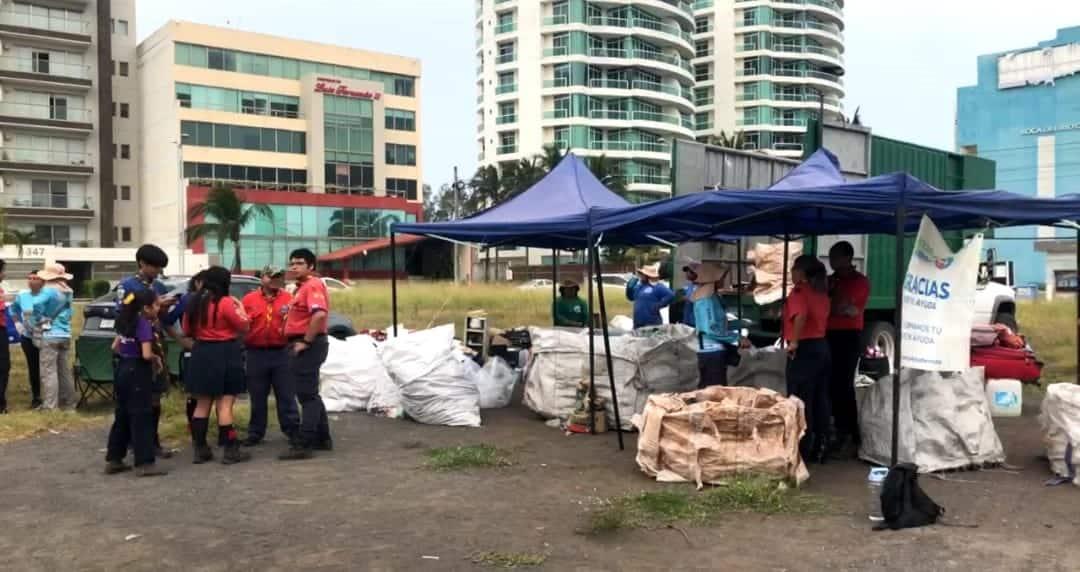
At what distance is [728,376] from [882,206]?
2.73 meters

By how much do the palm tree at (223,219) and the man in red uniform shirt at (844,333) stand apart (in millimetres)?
42355

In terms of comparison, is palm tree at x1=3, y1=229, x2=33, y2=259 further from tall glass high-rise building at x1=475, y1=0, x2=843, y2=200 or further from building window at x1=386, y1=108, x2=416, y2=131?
tall glass high-rise building at x1=475, y1=0, x2=843, y2=200

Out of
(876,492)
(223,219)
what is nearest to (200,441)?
(876,492)

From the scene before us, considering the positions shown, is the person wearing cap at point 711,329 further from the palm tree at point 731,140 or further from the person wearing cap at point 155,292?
the palm tree at point 731,140

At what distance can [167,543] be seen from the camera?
16.7 ft

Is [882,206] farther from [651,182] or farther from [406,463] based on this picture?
[651,182]

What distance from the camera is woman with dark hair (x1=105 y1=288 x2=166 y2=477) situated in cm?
644

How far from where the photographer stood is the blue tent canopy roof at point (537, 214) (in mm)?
9164

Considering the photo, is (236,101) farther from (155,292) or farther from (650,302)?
(155,292)

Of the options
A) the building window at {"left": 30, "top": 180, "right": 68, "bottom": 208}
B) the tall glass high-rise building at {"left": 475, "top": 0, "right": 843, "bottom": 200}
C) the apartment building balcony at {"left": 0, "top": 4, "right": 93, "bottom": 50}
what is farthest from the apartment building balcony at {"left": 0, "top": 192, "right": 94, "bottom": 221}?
the tall glass high-rise building at {"left": 475, "top": 0, "right": 843, "bottom": 200}

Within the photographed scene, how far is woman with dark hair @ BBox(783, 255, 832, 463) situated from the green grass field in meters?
5.16

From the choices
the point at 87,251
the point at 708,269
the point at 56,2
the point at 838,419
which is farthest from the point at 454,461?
the point at 56,2

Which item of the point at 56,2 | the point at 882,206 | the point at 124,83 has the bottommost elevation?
the point at 882,206

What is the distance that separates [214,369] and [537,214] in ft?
13.1
